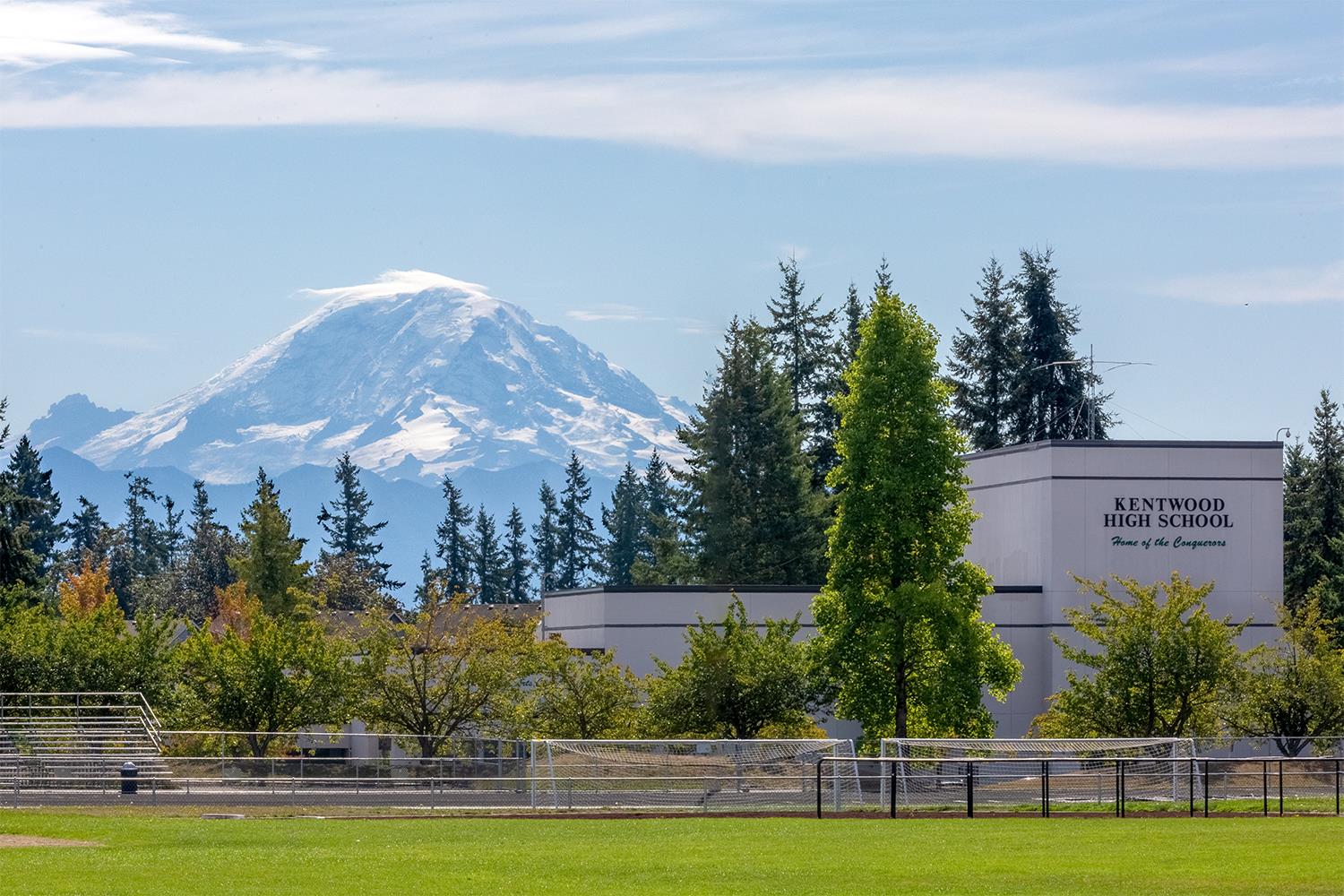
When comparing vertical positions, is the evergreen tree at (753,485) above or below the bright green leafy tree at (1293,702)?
above

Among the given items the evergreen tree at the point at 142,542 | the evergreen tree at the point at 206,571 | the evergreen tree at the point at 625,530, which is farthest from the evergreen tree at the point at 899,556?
the evergreen tree at the point at 142,542

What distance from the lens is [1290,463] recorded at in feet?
327

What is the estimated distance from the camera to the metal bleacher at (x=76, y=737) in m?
45.1

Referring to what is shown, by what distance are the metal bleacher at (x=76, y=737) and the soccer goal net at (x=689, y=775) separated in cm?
1026

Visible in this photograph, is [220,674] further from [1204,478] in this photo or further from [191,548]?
[191,548]

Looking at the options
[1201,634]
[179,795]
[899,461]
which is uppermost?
[899,461]

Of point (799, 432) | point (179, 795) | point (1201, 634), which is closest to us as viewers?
point (179, 795)

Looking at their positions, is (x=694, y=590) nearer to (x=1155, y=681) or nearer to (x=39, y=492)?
(x=1155, y=681)

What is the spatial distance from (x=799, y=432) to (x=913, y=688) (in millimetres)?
46886

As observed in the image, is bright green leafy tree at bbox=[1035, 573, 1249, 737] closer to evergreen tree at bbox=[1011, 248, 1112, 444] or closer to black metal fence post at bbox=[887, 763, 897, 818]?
black metal fence post at bbox=[887, 763, 897, 818]

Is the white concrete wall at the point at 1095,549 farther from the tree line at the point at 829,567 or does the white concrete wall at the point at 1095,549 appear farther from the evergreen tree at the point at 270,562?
the evergreen tree at the point at 270,562

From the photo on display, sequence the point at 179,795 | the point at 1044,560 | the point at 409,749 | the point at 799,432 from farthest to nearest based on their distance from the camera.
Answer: the point at 799,432, the point at 1044,560, the point at 409,749, the point at 179,795

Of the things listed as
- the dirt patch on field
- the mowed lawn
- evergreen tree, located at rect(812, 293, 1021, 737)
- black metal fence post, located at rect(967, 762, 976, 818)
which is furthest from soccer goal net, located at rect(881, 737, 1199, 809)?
the dirt patch on field

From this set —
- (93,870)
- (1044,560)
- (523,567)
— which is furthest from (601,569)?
(93,870)
